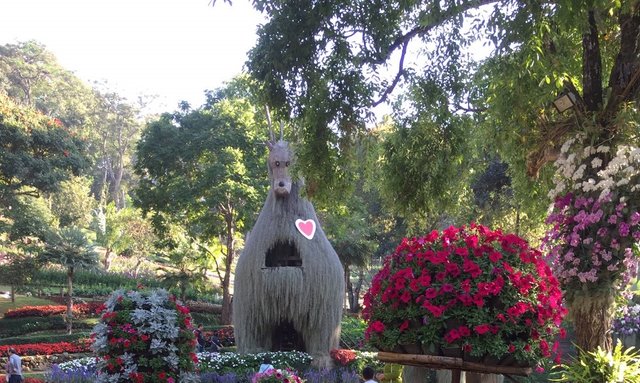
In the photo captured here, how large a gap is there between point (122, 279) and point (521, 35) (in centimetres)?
3002

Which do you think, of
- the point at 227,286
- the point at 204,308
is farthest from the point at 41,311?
the point at 204,308

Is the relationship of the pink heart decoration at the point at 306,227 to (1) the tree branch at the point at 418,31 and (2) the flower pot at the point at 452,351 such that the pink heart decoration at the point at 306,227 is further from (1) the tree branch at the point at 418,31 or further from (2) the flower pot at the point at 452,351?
(2) the flower pot at the point at 452,351

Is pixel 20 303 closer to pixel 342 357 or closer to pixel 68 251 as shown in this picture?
pixel 68 251

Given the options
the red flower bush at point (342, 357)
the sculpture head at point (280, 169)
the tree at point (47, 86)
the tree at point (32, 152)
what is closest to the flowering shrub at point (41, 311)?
the tree at point (32, 152)

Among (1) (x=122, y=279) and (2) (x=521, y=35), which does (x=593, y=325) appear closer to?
(2) (x=521, y=35)

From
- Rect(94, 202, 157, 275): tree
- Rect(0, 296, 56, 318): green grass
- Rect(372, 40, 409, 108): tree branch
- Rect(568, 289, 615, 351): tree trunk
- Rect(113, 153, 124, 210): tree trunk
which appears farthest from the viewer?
Rect(113, 153, 124, 210): tree trunk

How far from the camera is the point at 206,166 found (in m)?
24.8

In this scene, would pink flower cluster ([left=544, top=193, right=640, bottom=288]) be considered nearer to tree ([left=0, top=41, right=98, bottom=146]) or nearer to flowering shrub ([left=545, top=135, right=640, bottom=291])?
flowering shrub ([left=545, top=135, right=640, bottom=291])

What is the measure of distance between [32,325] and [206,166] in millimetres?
7587

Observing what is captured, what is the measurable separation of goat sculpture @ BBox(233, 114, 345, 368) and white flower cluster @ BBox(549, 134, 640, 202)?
785 cm

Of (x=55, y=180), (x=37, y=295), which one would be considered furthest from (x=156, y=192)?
(x=37, y=295)

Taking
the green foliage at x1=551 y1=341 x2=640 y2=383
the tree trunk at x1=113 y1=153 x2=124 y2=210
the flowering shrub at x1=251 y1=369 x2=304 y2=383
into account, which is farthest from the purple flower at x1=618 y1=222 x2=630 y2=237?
the tree trunk at x1=113 y1=153 x2=124 y2=210

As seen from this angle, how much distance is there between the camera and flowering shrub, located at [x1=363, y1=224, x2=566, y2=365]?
4.13 meters

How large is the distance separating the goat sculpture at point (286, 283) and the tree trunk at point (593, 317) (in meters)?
8.43
